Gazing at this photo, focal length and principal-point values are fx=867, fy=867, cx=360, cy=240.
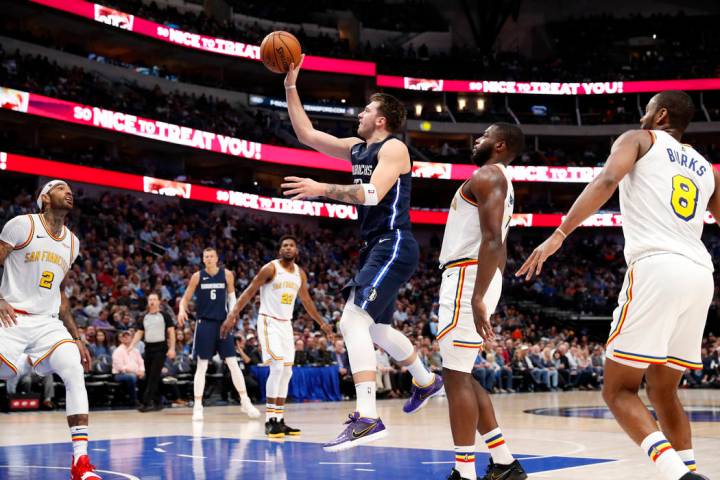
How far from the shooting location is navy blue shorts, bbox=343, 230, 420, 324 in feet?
19.0

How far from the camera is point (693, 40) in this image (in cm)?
4628

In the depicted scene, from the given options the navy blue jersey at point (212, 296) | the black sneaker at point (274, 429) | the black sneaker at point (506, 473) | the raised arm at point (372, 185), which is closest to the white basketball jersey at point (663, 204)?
the raised arm at point (372, 185)

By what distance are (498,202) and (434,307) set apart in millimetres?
22318

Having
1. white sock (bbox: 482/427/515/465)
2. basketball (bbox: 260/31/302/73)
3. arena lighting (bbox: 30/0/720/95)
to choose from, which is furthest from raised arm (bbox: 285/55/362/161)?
arena lighting (bbox: 30/0/720/95)

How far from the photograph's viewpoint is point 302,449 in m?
8.23

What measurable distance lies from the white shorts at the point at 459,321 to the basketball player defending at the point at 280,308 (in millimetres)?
4463

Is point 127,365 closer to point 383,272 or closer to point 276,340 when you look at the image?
point 276,340

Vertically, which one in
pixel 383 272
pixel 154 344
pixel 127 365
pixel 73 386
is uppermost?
pixel 383 272

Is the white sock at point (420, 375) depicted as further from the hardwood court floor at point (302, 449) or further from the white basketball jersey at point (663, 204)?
the white basketball jersey at point (663, 204)

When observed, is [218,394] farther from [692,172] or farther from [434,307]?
[692,172]

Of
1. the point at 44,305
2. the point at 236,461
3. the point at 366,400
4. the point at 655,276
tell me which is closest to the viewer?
the point at 655,276

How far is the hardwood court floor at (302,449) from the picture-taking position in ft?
21.7

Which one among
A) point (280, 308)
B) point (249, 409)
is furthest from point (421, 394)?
point (249, 409)

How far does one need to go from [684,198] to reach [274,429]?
239 inches
